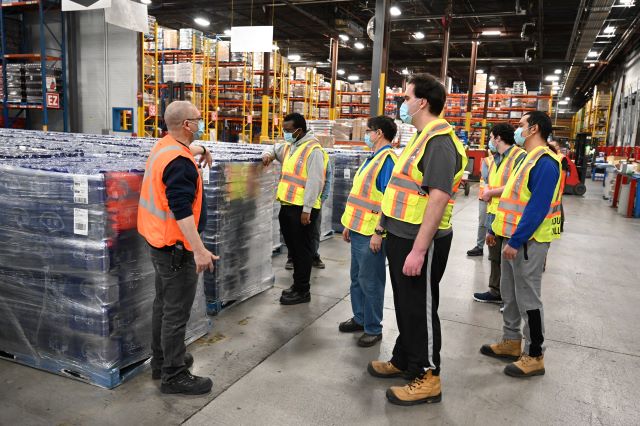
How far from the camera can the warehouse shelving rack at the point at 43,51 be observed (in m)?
12.9

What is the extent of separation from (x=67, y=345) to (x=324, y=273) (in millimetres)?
3511

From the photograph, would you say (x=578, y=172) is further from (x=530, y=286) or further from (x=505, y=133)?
(x=530, y=286)

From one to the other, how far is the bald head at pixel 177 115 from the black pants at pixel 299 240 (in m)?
2.12

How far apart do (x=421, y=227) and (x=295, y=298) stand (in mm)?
2539


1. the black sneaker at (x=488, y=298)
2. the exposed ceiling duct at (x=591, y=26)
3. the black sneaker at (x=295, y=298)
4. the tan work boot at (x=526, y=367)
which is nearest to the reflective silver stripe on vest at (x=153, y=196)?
the black sneaker at (x=295, y=298)

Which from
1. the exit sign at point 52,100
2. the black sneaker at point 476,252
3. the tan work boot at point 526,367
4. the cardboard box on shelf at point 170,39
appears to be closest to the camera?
the tan work boot at point 526,367

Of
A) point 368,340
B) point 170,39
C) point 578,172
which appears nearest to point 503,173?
point 368,340

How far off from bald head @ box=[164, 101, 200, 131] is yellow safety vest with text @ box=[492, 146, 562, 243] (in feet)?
7.96

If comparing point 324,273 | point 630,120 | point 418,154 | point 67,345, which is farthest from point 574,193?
point 67,345

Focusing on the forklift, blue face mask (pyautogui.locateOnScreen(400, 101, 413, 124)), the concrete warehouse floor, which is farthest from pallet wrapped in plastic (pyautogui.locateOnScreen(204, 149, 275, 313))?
the forklift

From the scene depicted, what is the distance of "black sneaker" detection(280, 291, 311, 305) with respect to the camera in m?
5.02

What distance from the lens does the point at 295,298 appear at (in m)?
5.05

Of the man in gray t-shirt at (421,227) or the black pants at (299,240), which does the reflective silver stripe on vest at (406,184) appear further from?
the black pants at (299,240)

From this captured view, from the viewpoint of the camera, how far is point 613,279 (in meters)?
6.63
